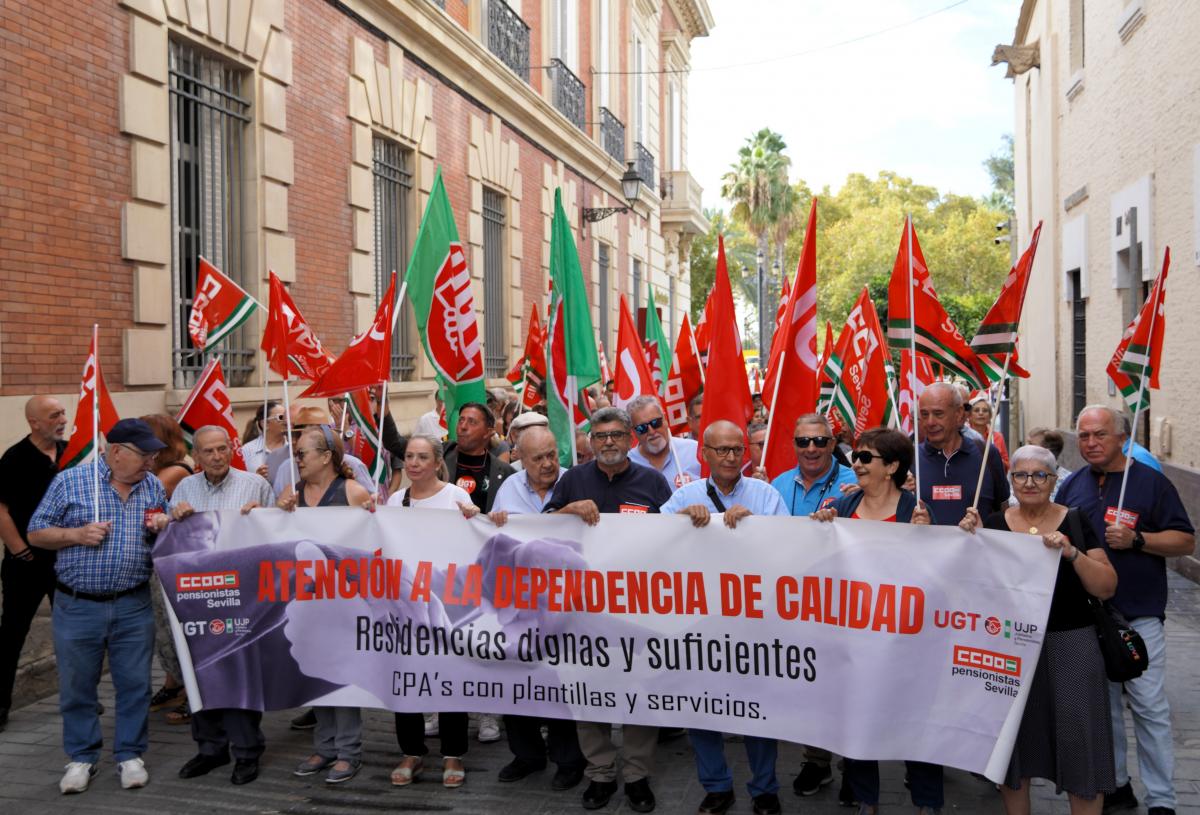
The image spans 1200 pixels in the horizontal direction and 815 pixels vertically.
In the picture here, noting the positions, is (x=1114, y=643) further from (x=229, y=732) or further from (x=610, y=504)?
(x=229, y=732)

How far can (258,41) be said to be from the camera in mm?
9977

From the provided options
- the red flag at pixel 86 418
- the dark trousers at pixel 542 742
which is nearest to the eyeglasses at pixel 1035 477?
the dark trousers at pixel 542 742

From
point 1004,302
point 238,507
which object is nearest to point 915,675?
point 1004,302

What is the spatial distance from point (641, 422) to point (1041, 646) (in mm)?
2835

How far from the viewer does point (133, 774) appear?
545 centimetres

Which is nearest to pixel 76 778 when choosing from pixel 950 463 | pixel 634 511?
pixel 634 511

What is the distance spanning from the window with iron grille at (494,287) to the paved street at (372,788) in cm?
1100

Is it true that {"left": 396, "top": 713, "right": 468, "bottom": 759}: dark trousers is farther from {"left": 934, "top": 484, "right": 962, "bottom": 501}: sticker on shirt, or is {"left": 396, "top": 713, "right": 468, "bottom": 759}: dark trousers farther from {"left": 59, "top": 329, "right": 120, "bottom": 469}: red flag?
{"left": 934, "top": 484, "right": 962, "bottom": 501}: sticker on shirt

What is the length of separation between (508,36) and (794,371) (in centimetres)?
1259

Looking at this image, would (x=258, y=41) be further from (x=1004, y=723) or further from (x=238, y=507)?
(x=1004, y=723)

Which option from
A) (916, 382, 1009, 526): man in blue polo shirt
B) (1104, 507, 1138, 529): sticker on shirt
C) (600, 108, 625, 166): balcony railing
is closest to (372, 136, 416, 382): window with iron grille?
(916, 382, 1009, 526): man in blue polo shirt

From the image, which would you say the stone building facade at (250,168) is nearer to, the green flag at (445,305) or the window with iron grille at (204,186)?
the window with iron grille at (204,186)

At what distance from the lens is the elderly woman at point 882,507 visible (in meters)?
4.81

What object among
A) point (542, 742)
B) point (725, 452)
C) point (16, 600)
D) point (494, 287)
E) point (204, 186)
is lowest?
point (542, 742)
